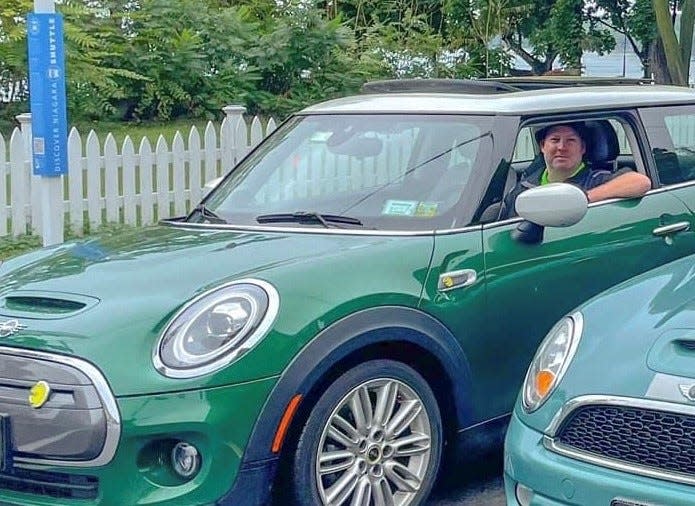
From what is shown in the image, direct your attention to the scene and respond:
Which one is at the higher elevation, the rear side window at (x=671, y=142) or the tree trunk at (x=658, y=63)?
the tree trunk at (x=658, y=63)

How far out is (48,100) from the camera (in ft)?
24.0

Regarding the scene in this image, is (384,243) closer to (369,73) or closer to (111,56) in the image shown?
(111,56)

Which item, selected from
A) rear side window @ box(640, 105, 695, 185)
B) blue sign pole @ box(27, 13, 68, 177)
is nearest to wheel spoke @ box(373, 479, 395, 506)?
rear side window @ box(640, 105, 695, 185)

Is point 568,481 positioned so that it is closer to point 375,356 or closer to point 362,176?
point 375,356

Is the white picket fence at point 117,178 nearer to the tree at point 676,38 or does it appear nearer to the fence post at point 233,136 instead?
the fence post at point 233,136

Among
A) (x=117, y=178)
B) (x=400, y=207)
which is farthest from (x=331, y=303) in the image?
(x=117, y=178)

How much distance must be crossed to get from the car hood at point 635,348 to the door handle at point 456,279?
64 centimetres

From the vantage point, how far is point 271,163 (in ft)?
17.4

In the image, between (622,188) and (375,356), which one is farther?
(622,188)

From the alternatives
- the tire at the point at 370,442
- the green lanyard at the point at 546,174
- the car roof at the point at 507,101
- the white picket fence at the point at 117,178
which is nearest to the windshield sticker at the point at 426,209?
the car roof at the point at 507,101

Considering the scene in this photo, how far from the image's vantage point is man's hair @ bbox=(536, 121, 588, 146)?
519cm

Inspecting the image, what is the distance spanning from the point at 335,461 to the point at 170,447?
60 cm

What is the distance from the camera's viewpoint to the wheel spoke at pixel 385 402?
4.00 m

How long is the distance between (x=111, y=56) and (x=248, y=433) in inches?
475
